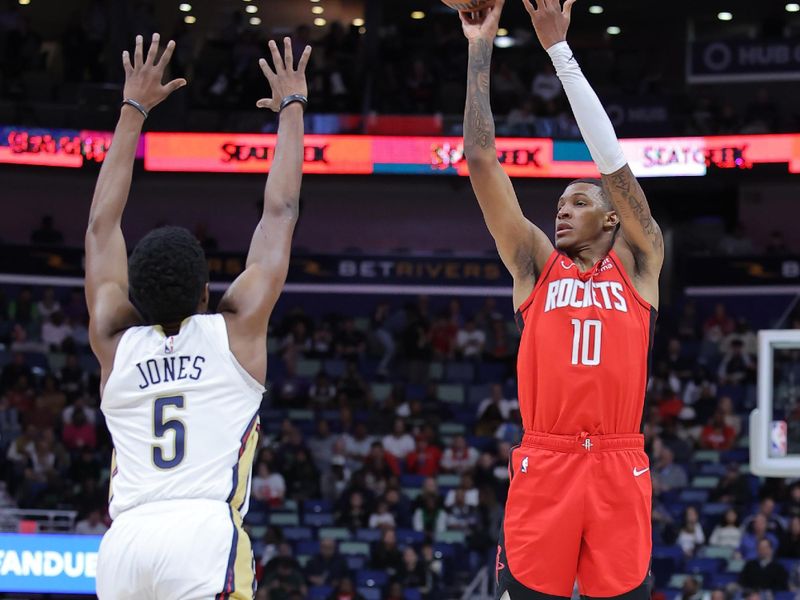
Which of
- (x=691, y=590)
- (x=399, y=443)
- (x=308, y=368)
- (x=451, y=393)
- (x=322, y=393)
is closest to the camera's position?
(x=691, y=590)

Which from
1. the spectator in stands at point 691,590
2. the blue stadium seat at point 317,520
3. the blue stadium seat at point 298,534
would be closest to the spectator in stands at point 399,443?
the blue stadium seat at point 317,520

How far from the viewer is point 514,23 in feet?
86.6

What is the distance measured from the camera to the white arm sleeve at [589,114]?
4.60 m

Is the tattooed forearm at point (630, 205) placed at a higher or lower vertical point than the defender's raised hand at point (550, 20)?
lower

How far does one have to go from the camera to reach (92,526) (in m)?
15.1

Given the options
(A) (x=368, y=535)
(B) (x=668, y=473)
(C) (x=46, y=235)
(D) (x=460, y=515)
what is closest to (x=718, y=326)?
(B) (x=668, y=473)

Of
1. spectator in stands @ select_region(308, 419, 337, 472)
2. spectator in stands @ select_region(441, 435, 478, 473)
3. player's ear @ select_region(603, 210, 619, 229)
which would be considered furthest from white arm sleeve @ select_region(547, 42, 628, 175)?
spectator in stands @ select_region(308, 419, 337, 472)

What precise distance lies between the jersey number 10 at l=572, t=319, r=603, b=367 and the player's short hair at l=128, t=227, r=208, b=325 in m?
1.43

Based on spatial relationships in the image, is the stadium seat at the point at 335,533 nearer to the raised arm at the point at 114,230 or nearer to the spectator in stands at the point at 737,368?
the spectator in stands at the point at 737,368

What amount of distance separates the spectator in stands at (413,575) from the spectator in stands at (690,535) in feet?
9.76

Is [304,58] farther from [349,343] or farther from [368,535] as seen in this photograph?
[349,343]

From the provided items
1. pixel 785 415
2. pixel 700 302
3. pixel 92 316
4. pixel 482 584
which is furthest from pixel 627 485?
pixel 700 302

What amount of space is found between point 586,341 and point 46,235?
64.1ft

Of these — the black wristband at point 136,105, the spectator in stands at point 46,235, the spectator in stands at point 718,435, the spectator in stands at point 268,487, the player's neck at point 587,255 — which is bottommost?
the spectator in stands at point 268,487
